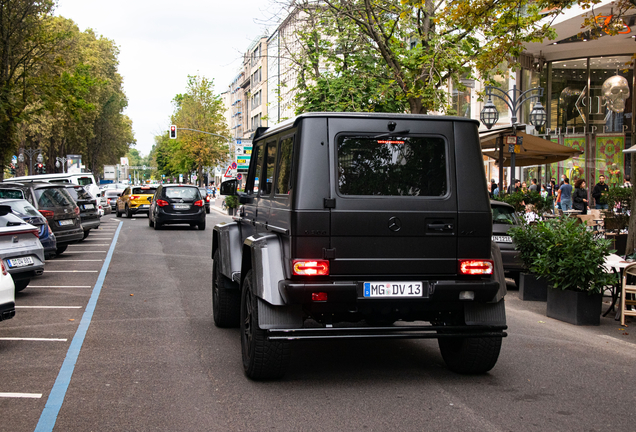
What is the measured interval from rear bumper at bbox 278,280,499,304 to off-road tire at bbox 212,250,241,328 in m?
2.56

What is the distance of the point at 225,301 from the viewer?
320 inches

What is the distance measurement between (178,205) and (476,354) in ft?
69.9

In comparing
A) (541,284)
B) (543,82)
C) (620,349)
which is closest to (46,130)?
(543,82)

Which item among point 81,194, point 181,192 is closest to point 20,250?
point 81,194

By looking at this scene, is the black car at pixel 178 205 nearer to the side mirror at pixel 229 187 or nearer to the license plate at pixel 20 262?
the license plate at pixel 20 262

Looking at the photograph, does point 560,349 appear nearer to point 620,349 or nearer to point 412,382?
point 620,349

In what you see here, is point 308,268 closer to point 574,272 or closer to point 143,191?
point 574,272

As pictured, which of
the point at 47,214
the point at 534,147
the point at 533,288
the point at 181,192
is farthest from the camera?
the point at 181,192

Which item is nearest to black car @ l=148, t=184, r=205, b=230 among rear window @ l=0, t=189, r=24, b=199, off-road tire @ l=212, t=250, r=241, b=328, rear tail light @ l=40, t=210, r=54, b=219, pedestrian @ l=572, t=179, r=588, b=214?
rear tail light @ l=40, t=210, r=54, b=219

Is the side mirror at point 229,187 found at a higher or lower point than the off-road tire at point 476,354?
higher

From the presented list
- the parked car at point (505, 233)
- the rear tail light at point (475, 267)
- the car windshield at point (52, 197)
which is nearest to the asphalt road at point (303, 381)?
the rear tail light at point (475, 267)

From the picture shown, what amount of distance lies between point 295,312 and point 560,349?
10.9 ft

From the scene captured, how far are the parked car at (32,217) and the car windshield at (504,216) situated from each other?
7960 mm

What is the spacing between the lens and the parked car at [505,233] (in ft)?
39.3
